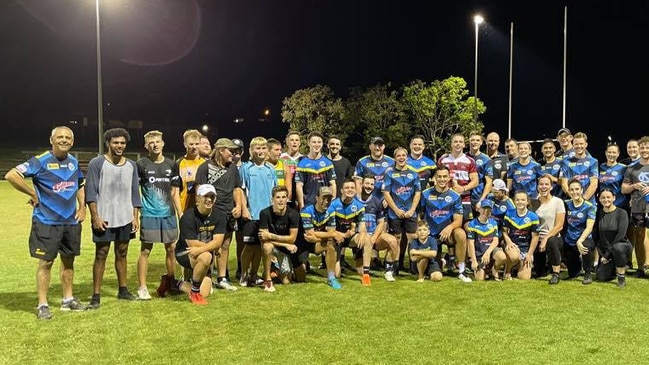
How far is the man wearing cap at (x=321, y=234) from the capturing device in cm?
754

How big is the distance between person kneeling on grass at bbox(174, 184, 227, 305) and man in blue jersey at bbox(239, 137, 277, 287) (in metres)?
0.64

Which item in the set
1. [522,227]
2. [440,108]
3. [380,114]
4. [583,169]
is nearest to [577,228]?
[522,227]

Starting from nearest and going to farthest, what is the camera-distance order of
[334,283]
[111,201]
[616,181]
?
[111,201], [334,283], [616,181]

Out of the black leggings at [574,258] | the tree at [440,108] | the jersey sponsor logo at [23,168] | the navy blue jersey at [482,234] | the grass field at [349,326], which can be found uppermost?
the tree at [440,108]

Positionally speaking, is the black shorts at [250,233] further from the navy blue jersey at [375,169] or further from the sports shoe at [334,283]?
the navy blue jersey at [375,169]

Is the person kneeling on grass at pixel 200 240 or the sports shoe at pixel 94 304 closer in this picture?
the sports shoe at pixel 94 304

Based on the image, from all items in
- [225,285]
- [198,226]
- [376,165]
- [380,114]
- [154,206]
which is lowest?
[225,285]

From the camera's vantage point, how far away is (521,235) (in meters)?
7.92

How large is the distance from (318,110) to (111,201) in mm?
38362

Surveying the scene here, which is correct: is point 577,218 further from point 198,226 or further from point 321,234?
point 198,226

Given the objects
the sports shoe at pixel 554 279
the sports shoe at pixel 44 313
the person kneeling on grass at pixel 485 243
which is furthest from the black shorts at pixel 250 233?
the sports shoe at pixel 554 279

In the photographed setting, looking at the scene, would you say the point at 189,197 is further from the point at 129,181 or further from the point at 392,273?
the point at 392,273

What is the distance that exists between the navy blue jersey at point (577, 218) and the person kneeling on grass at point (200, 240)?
4997 mm

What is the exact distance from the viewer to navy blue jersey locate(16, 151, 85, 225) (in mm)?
5879
